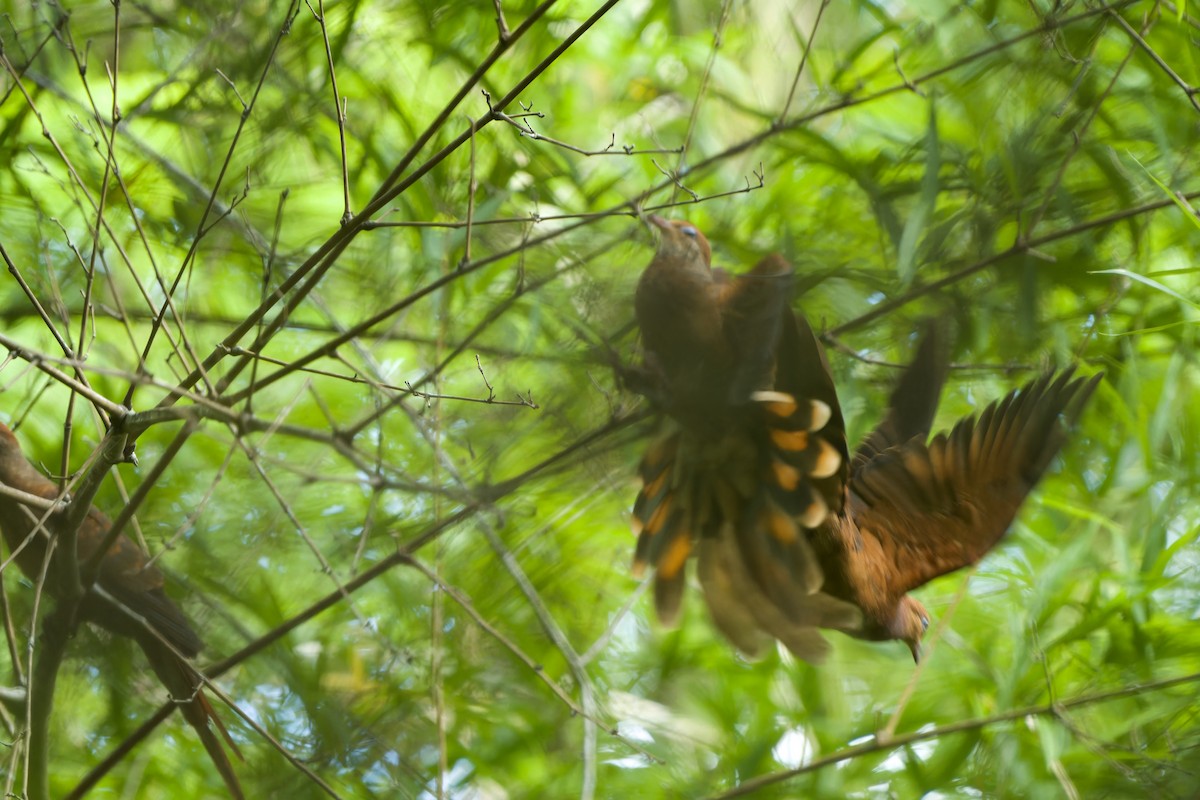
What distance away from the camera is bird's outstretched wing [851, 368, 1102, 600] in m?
1.35

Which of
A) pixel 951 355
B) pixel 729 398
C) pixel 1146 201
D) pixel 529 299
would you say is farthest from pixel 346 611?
pixel 1146 201

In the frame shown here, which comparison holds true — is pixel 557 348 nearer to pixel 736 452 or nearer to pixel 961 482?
pixel 736 452

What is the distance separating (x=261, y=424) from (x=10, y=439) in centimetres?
79

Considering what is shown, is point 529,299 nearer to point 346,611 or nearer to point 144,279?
point 346,611

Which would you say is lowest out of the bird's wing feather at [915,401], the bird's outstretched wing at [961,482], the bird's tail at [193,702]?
the bird's outstretched wing at [961,482]

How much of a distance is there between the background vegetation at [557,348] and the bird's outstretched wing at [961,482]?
102 mm

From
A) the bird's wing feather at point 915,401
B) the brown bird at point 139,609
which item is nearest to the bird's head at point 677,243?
the bird's wing feather at point 915,401

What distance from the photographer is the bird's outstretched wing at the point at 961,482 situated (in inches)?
53.1

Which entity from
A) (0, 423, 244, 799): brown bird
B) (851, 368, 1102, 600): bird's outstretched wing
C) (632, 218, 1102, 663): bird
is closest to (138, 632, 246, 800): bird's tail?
(0, 423, 244, 799): brown bird

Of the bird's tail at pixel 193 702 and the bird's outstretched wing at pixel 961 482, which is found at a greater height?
the bird's tail at pixel 193 702

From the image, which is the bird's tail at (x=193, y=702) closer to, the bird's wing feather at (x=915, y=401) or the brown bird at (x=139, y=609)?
the brown bird at (x=139, y=609)

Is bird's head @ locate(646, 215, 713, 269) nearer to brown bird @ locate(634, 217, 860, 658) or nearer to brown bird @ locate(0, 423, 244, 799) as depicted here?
brown bird @ locate(634, 217, 860, 658)

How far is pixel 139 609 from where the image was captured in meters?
1.33

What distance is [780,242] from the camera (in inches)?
51.0
